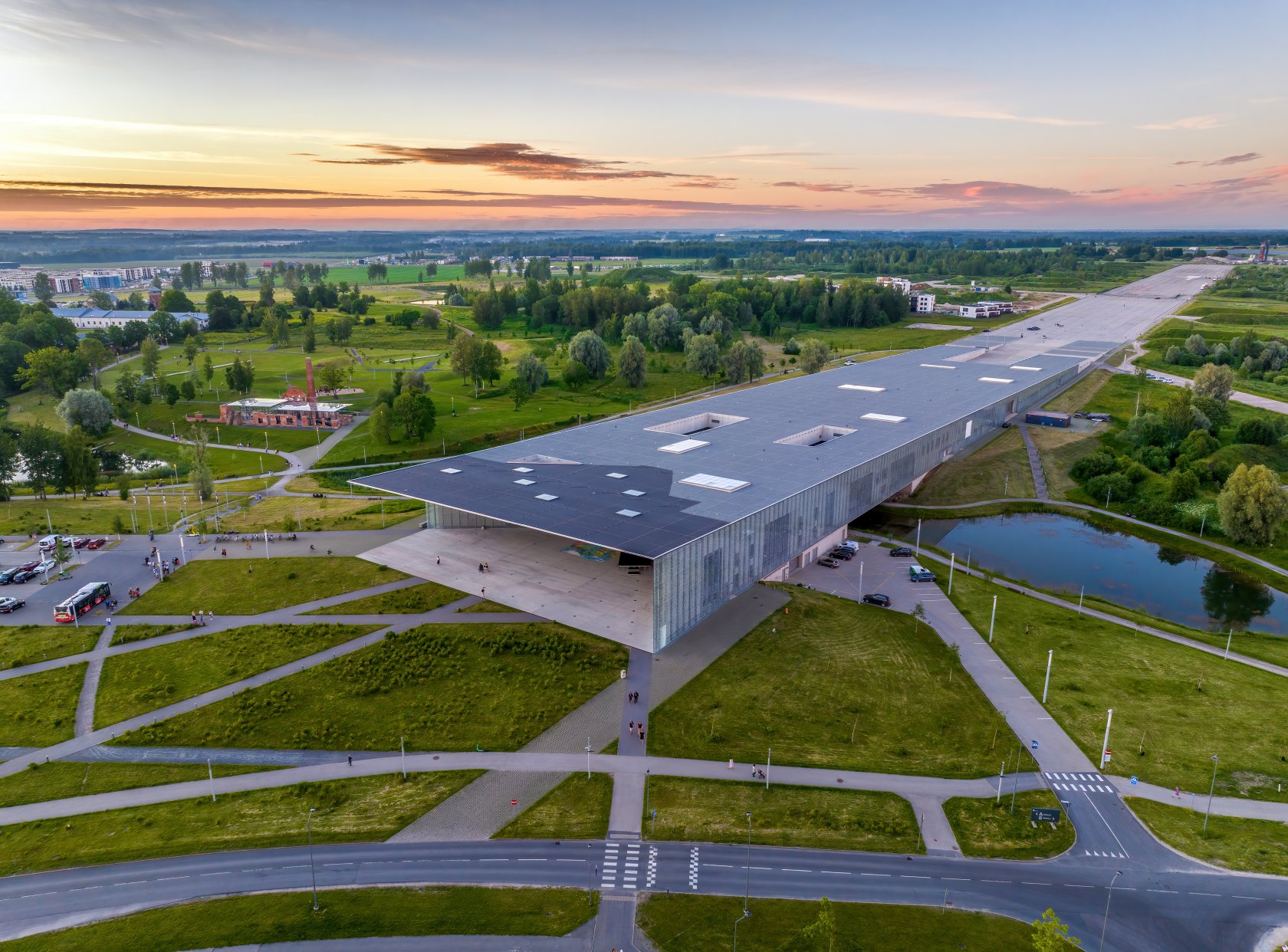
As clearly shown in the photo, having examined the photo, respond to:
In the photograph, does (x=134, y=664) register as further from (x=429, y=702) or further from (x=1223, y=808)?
(x=1223, y=808)

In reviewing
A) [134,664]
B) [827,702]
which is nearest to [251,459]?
[134,664]

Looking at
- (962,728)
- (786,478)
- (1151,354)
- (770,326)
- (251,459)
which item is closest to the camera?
(962,728)

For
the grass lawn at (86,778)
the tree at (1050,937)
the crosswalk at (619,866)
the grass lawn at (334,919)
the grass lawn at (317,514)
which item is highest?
the tree at (1050,937)

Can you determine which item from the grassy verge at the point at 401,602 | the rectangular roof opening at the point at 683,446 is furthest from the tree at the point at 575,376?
the grassy verge at the point at 401,602

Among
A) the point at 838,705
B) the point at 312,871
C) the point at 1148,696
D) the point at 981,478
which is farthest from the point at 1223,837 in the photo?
the point at 981,478

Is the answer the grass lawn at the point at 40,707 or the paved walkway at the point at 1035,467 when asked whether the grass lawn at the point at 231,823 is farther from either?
the paved walkway at the point at 1035,467

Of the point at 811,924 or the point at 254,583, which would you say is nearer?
the point at 811,924

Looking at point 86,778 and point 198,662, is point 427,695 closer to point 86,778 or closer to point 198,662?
point 198,662
